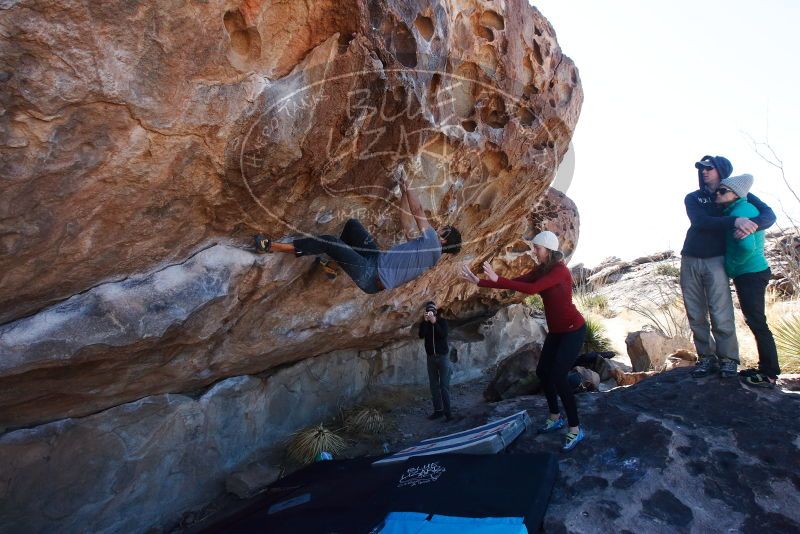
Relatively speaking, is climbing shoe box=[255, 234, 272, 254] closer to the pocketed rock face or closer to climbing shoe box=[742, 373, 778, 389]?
the pocketed rock face

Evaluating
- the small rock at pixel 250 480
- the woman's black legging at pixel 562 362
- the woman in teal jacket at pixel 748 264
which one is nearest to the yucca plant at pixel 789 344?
the woman in teal jacket at pixel 748 264

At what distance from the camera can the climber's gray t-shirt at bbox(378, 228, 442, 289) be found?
16.0 feet

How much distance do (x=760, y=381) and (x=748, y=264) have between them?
1219mm

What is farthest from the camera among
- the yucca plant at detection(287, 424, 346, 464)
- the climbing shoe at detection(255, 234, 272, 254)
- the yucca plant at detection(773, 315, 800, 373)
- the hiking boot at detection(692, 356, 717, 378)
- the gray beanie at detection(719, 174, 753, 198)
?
the yucca plant at detection(773, 315, 800, 373)

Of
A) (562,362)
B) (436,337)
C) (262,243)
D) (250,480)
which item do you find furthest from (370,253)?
(436,337)

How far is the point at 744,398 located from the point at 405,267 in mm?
3505

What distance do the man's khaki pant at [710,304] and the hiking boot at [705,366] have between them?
0.06 metres

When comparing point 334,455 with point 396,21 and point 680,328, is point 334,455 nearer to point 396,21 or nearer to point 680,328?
point 396,21

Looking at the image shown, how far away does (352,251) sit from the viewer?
4.81 metres

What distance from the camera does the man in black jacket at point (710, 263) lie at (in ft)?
16.9

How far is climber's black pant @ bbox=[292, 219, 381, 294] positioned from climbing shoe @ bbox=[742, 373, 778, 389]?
379 centimetres

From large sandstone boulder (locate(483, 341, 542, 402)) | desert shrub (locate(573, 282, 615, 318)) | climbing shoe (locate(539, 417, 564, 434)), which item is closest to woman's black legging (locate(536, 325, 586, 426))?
climbing shoe (locate(539, 417, 564, 434))

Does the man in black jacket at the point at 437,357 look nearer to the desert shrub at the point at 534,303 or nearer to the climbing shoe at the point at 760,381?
the climbing shoe at the point at 760,381

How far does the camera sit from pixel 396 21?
4293mm
